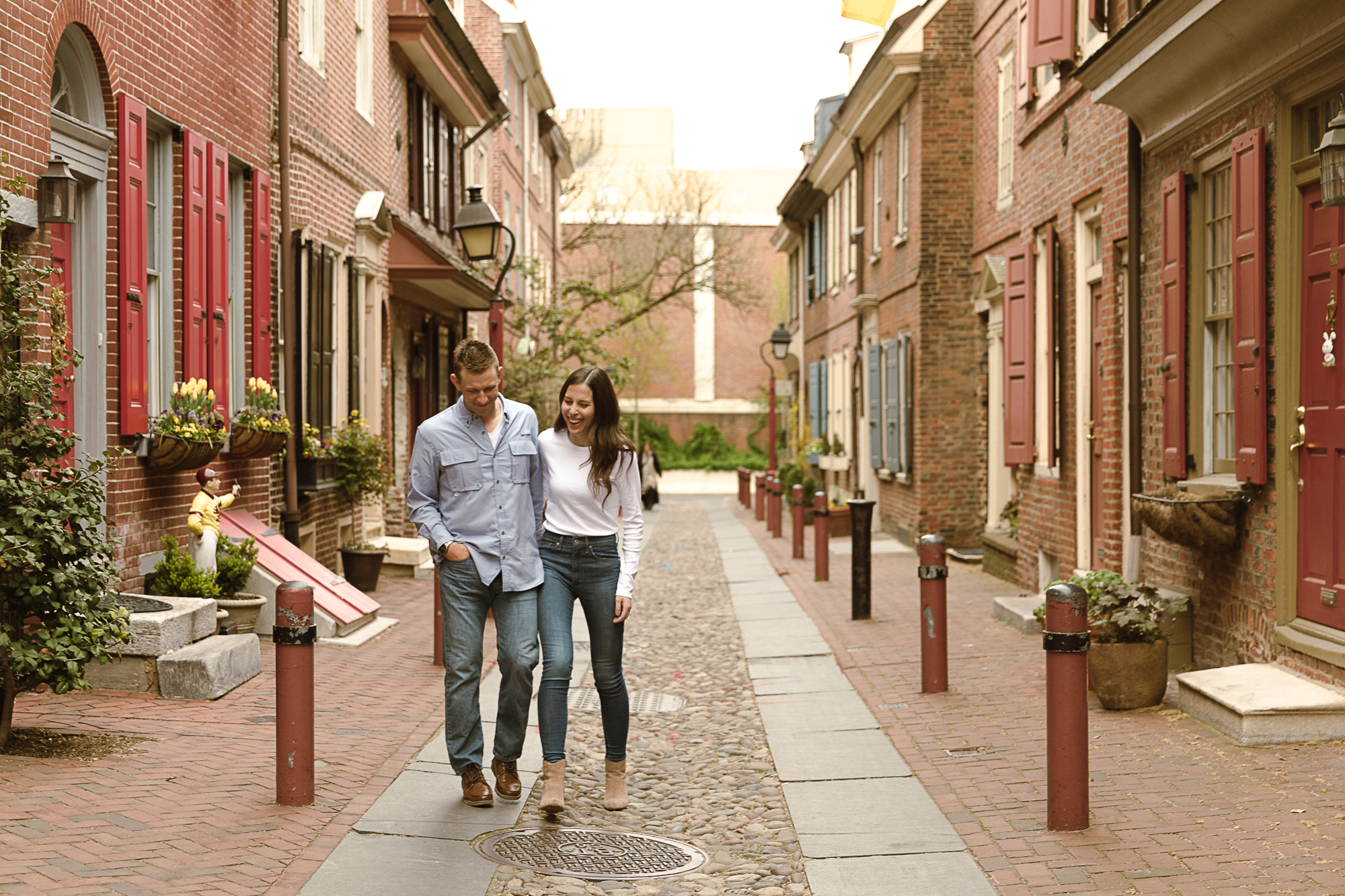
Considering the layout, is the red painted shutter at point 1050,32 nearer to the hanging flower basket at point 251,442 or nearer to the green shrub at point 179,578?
the hanging flower basket at point 251,442

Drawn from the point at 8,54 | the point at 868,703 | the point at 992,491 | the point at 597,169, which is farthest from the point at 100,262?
the point at 597,169

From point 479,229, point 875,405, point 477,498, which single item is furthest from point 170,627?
point 875,405

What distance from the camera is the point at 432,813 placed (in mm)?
5406

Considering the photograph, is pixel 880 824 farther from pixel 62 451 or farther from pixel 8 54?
pixel 8 54

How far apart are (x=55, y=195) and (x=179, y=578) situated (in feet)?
8.73

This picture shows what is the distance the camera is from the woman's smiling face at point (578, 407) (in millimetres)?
5457

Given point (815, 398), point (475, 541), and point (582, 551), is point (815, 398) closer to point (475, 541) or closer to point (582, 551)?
point (582, 551)

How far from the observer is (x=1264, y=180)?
24.0 feet

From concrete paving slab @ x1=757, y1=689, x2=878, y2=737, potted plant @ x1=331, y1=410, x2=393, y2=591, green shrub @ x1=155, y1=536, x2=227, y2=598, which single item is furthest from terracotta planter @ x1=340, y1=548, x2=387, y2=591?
concrete paving slab @ x1=757, y1=689, x2=878, y2=737

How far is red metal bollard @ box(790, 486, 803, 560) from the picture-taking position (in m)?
17.1

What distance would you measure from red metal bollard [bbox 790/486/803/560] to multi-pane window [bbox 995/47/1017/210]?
432 cm

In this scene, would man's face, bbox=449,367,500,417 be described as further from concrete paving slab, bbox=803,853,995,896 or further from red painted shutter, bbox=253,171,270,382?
red painted shutter, bbox=253,171,270,382

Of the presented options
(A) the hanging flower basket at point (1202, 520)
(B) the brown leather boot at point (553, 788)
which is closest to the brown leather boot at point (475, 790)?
(B) the brown leather boot at point (553, 788)

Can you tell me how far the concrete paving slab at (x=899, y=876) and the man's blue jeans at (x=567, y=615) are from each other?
1.15m
